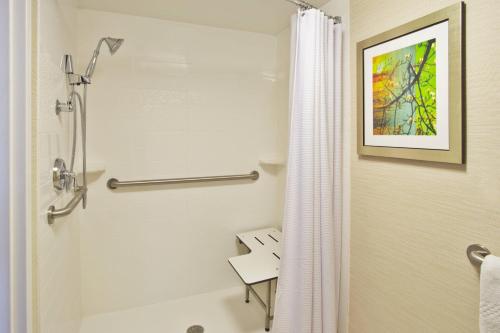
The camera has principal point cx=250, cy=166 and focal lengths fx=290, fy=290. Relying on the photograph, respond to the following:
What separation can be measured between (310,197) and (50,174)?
1.19 metres

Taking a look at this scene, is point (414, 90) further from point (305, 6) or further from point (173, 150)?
point (173, 150)

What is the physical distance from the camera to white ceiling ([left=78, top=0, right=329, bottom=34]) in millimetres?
1786

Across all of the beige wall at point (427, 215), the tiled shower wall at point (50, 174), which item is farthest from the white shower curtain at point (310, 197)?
the tiled shower wall at point (50, 174)

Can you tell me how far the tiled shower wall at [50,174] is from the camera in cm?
110

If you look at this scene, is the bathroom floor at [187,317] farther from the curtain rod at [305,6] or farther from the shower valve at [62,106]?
the curtain rod at [305,6]

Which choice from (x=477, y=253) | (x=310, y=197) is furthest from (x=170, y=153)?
(x=477, y=253)

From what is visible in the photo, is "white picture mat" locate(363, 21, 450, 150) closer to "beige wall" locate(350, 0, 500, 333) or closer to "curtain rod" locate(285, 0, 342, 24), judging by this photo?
"beige wall" locate(350, 0, 500, 333)

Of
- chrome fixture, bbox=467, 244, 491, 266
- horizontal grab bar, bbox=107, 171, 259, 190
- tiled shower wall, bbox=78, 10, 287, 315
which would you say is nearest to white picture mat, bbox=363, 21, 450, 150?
chrome fixture, bbox=467, 244, 491, 266

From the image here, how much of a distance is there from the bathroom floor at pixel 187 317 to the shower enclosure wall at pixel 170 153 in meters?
0.06

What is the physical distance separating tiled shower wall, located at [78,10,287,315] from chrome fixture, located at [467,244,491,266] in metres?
1.49

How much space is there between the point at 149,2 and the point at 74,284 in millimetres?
1792

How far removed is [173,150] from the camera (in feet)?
6.99

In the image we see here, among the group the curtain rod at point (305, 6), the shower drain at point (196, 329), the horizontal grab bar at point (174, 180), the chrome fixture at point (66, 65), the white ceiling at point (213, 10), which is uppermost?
the white ceiling at point (213, 10)

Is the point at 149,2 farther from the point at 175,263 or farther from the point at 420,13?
the point at 175,263
